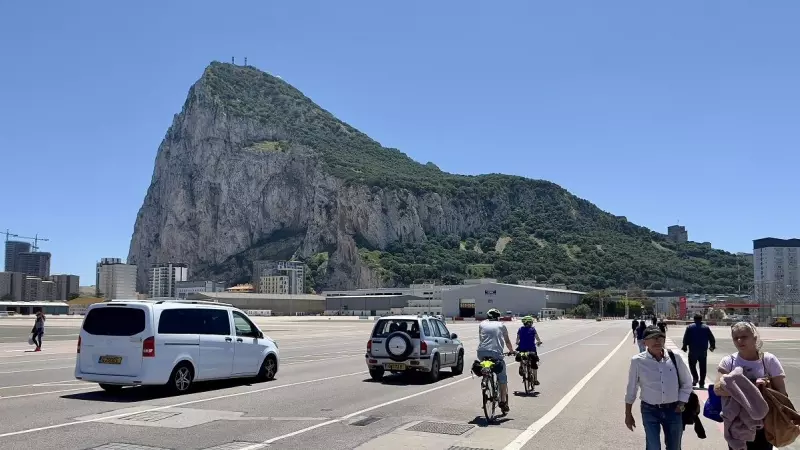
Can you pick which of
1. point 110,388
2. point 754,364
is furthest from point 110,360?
point 754,364

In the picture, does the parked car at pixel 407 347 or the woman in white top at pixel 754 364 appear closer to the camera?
the woman in white top at pixel 754 364

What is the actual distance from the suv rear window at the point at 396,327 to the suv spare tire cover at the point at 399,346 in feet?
0.98

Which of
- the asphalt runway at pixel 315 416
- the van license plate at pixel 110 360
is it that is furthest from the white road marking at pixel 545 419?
the van license plate at pixel 110 360

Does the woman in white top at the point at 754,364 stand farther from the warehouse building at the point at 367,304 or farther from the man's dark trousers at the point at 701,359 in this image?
the warehouse building at the point at 367,304

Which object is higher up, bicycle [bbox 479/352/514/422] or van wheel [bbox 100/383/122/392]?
bicycle [bbox 479/352/514/422]

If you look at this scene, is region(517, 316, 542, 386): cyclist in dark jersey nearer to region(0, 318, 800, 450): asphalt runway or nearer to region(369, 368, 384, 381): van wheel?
region(0, 318, 800, 450): asphalt runway

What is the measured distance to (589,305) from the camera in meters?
163

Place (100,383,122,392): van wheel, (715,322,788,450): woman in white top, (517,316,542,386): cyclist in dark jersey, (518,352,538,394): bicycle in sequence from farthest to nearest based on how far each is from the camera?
(517,316,542,386): cyclist in dark jersey → (518,352,538,394): bicycle → (100,383,122,392): van wheel → (715,322,788,450): woman in white top

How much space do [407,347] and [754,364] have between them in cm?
1178

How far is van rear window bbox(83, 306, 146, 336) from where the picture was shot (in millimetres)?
13758

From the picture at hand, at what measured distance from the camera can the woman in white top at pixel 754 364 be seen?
5.50m

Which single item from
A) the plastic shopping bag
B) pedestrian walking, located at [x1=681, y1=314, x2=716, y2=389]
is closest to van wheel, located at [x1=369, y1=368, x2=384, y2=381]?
pedestrian walking, located at [x1=681, y1=314, x2=716, y2=389]

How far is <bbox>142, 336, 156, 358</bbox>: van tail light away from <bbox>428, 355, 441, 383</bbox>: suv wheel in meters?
6.77

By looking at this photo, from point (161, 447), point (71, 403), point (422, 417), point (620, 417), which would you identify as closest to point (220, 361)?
point (71, 403)
